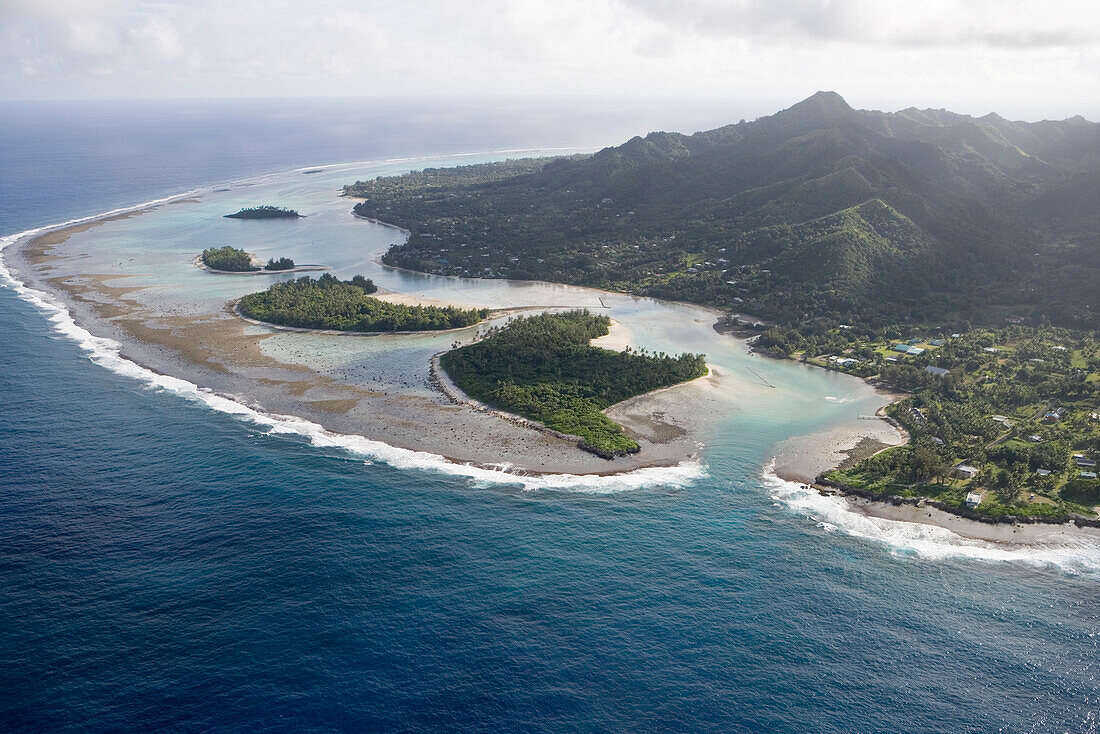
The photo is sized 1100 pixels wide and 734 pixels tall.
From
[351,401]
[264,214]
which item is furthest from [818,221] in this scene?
[264,214]

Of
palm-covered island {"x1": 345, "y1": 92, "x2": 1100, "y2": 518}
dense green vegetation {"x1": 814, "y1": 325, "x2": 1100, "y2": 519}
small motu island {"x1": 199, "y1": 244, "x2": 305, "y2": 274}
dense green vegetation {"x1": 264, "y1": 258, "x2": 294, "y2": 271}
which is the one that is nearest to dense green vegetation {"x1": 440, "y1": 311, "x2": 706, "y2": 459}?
palm-covered island {"x1": 345, "y1": 92, "x2": 1100, "y2": 518}

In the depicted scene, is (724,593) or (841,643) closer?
(841,643)

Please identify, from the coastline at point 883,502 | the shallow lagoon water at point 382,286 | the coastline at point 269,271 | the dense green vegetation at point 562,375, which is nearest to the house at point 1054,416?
the coastline at point 883,502

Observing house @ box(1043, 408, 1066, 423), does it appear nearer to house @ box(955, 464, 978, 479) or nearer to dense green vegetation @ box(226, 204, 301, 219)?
house @ box(955, 464, 978, 479)

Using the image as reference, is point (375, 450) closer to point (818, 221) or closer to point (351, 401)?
point (351, 401)

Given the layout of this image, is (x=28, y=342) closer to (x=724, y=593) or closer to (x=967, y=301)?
(x=724, y=593)

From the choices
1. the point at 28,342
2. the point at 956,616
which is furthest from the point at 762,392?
the point at 28,342

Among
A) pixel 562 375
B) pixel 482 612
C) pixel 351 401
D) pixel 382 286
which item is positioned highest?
pixel 382 286
